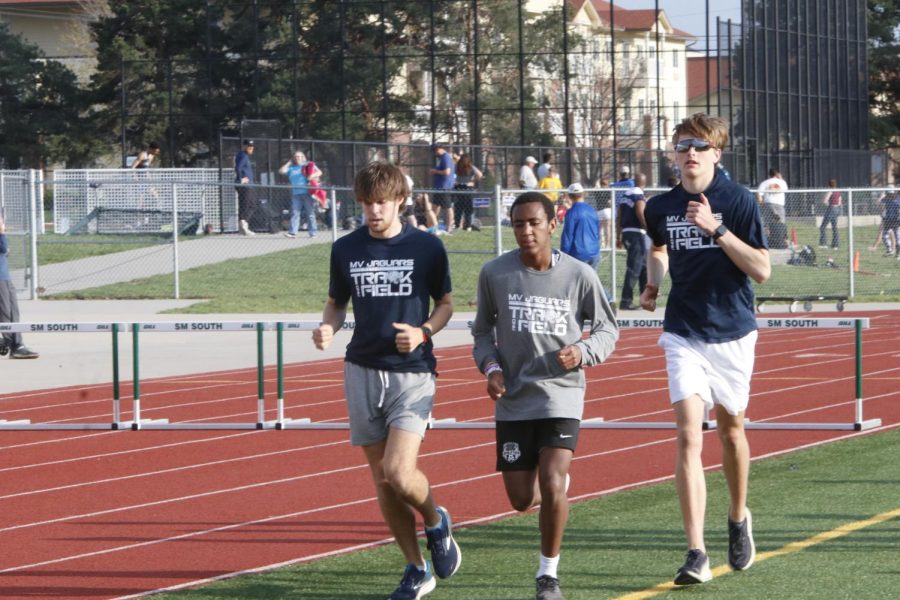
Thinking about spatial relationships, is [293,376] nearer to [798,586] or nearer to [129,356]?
[129,356]

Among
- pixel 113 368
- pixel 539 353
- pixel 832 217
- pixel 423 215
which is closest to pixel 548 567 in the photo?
pixel 539 353

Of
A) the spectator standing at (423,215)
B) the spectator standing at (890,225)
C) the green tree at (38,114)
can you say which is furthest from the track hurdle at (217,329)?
the green tree at (38,114)

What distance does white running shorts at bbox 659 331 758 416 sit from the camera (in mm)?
6812

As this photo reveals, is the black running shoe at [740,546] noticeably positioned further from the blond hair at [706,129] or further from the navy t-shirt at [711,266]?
the blond hair at [706,129]

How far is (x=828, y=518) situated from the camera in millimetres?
8289

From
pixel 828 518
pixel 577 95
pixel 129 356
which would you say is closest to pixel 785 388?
pixel 828 518

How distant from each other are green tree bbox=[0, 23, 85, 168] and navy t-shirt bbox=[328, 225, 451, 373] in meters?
51.8

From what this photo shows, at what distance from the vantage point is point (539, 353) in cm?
645

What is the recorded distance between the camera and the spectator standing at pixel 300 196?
102ft

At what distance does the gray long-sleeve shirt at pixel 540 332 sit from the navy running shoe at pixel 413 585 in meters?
0.73

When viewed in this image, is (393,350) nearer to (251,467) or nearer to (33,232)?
(251,467)

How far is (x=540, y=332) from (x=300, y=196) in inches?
1031

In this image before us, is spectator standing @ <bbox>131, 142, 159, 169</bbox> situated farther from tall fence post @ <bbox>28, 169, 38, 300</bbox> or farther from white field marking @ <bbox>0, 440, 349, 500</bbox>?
white field marking @ <bbox>0, 440, 349, 500</bbox>

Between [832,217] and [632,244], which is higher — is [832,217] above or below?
above
